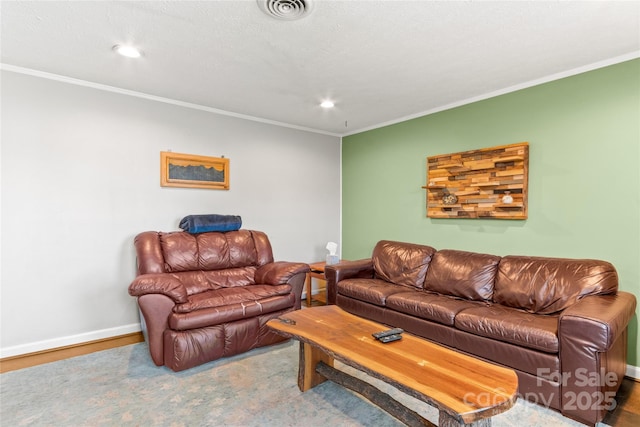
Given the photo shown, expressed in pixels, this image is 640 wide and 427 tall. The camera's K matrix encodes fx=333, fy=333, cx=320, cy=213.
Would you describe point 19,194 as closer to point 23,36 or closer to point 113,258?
point 113,258

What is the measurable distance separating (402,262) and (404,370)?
2110 millimetres

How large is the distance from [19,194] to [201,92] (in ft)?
5.95

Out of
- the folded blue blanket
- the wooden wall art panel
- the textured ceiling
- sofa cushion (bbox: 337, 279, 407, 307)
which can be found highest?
the textured ceiling

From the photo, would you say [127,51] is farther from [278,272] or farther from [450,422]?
[450,422]

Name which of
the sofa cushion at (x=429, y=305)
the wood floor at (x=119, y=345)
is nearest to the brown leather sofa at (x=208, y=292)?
the wood floor at (x=119, y=345)

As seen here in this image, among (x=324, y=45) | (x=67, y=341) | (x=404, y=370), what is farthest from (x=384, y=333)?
(x=67, y=341)

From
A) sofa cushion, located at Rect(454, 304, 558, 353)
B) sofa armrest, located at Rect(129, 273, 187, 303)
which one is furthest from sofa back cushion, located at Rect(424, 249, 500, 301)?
sofa armrest, located at Rect(129, 273, 187, 303)

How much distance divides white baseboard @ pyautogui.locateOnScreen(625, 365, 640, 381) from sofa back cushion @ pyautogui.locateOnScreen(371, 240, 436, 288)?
165cm

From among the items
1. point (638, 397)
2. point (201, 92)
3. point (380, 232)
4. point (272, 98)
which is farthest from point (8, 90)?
point (638, 397)

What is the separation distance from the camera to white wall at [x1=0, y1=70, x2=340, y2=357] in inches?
112

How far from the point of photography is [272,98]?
11.6ft

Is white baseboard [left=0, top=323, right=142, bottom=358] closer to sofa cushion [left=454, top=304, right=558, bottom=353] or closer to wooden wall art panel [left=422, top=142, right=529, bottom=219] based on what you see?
sofa cushion [left=454, top=304, right=558, bottom=353]

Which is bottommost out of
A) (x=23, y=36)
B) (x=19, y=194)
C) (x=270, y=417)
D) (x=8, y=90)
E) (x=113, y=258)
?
(x=270, y=417)

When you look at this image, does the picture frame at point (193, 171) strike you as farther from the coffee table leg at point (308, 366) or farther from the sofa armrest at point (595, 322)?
the sofa armrest at point (595, 322)
